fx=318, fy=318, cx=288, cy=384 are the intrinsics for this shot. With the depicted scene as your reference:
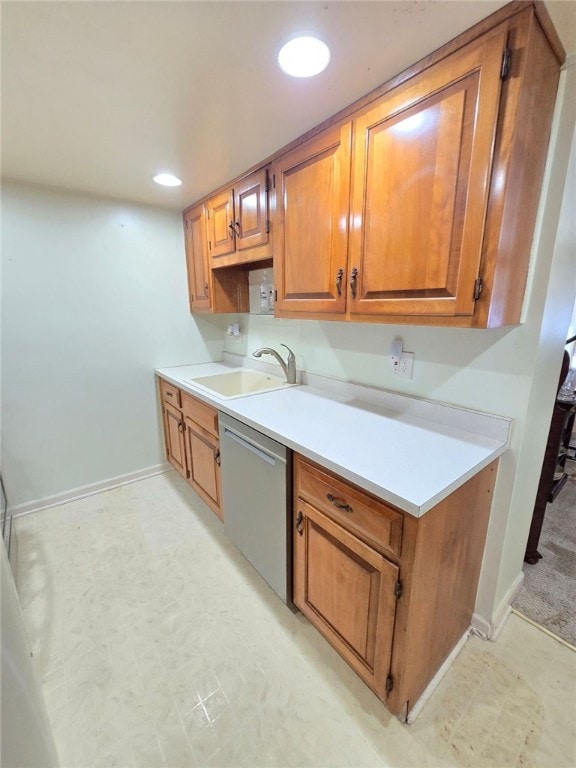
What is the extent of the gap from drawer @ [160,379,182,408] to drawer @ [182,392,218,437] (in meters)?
0.11

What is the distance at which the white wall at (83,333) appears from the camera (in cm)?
198

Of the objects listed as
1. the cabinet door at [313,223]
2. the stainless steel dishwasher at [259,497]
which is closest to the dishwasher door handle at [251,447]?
the stainless steel dishwasher at [259,497]

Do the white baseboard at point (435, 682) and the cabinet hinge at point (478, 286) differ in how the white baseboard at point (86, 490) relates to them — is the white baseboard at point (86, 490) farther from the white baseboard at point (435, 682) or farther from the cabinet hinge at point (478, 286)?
the cabinet hinge at point (478, 286)

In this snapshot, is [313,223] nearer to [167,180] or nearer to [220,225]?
[220,225]

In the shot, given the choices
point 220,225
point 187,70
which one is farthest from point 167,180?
point 187,70

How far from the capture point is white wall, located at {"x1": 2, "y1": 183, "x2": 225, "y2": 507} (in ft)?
6.51

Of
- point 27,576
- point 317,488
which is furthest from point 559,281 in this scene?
point 27,576

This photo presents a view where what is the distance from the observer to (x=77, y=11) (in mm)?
812

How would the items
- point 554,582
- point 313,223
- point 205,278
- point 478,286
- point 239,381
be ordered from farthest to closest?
point 239,381 < point 205,278 < point 554,582 < point 313,223 < point 478,286

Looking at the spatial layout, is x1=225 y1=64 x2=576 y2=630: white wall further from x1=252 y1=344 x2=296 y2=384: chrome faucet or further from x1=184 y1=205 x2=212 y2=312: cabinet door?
x1=184 y1=205 x2=212 y2=312: cabinet door

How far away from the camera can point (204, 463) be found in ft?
6.69

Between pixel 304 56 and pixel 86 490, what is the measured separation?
277 cm

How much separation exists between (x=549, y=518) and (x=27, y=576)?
10.4ft

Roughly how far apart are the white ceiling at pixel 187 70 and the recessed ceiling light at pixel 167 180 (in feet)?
0.61
